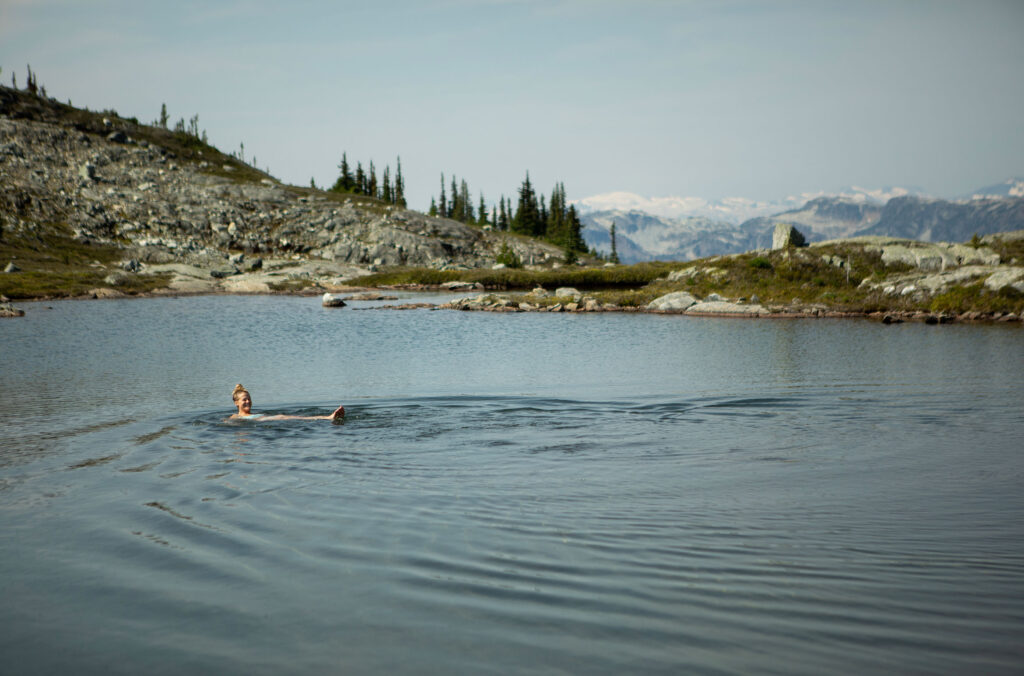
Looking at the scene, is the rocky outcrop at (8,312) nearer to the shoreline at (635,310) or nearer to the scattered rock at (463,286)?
the shoreline at (635,310)

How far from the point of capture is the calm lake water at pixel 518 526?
6648 mm

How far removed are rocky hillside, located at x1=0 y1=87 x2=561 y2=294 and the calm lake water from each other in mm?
96230

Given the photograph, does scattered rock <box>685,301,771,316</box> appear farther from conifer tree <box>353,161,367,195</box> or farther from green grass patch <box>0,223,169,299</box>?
conifer tree <box>353,161,367,195</box>

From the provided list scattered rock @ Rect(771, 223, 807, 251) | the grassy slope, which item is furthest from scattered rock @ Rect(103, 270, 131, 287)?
scattered rock @ Rect(771, 223, 807, 251)

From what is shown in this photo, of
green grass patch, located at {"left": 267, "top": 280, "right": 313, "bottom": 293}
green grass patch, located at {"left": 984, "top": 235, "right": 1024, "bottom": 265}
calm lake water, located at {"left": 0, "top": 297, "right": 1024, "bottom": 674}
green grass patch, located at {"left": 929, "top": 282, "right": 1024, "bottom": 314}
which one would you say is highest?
green grass patch, located at {"left": 267, "top": 280, "right": 313, "bottom": 293}

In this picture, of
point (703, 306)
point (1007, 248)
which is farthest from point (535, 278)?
point (1007, 248)

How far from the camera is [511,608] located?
24.0ft

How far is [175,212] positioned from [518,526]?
14195 cm

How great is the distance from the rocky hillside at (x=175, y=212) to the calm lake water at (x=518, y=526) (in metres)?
96.2

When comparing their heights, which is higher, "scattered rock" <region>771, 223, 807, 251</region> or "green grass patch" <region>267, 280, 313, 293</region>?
"scattered rock" <region>771, 223, 807, 251</region>

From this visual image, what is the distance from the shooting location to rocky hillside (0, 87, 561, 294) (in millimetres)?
116875

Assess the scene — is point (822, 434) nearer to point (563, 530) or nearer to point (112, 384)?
point (563, 530)

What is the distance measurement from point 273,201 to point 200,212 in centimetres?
1732

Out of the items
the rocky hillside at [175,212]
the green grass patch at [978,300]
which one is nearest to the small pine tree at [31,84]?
the rocky hillside at [175,212]
